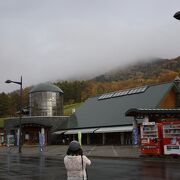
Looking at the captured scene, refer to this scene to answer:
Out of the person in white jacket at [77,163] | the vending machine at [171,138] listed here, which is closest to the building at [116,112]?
the vending machine at [171,138]

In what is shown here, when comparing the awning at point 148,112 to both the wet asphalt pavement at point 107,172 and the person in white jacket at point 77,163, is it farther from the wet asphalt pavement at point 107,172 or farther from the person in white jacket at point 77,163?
the person in white jacket at point 77,163

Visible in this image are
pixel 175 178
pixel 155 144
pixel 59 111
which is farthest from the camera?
pixel 59 111

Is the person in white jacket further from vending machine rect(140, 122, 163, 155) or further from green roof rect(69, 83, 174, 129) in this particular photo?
green roof rect(69, 83, 174, 129)

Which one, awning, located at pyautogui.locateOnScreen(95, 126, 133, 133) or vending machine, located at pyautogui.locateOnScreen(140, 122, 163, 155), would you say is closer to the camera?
vending machine, located at pyautogui.locateOnScreen(140, 122, 163, 155)

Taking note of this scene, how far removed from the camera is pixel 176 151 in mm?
26844

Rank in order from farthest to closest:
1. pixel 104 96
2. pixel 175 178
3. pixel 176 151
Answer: pixel 104 96 → pixel 176 151 → pixel 175 178

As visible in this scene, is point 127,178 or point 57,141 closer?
point 127,178

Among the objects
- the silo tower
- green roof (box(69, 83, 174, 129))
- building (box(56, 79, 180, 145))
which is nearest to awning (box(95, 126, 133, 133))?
building (box(56, 79, 180, 145))

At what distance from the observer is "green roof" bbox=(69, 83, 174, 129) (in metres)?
52.4

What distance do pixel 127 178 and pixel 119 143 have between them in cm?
4128

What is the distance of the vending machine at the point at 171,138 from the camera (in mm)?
26934

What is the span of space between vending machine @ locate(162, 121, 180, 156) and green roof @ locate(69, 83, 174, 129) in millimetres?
22182

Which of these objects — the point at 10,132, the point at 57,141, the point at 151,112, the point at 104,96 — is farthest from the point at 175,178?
the point at 10,132

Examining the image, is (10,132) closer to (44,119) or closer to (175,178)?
(44,119)
